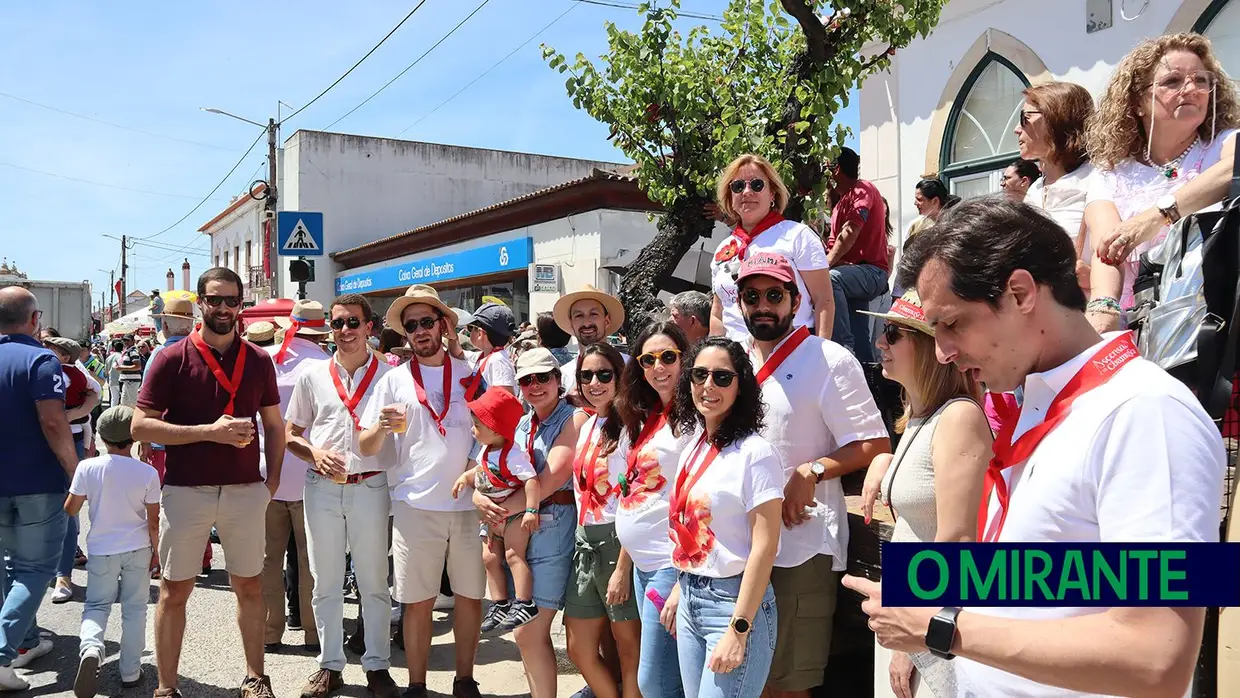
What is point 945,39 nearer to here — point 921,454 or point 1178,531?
point 921,454

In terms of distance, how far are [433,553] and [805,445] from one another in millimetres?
2413

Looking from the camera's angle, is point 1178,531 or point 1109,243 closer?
point 1178,531

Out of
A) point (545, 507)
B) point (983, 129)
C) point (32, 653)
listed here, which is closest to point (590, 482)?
point (545, 507)

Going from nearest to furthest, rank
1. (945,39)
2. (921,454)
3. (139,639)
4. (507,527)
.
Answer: (921,454), (507,527), (139,639), (945,39)

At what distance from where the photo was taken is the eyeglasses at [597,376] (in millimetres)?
4129

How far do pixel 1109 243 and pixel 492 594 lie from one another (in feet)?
10.6

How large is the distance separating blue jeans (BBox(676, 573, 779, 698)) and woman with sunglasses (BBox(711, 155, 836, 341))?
1.48m

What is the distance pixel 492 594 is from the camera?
4.43 meters

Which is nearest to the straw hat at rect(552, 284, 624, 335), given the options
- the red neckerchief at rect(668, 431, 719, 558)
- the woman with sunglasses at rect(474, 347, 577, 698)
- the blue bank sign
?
the woman with sunglasses at rect(474, 347, 577, 698)

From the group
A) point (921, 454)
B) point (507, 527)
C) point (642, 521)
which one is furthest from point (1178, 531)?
point (507, 527)

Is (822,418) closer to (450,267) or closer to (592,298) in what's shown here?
(592,298)

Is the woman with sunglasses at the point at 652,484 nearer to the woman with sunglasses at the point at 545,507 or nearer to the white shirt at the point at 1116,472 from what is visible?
the woman with sunglasses at the point at 545,507

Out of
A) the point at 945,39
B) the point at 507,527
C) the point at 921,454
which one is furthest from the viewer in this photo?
the point at 945,39

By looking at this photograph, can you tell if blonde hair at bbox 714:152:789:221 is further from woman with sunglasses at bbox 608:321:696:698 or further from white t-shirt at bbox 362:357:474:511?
white t-shirt at bbox 362:357:474:511
